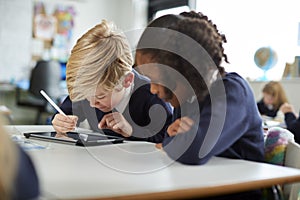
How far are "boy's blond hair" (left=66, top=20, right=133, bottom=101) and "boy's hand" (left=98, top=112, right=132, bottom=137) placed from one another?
10cm

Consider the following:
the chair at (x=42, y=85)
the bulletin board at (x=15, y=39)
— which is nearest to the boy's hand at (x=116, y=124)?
the chair at (x=42, y=85)

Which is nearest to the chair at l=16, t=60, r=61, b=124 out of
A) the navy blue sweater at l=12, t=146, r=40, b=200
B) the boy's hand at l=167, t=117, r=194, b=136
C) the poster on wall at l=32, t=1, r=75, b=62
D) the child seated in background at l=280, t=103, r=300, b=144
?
the poster on wall at l=32, t=1, r=75, b=62

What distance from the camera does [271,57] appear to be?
402 centimetres

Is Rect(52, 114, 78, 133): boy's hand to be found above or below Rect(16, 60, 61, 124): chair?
above

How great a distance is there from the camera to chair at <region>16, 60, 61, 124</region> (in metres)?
5.14

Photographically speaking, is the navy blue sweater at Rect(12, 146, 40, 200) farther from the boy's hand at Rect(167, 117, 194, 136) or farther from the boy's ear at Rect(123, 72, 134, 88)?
the boy's ear at Rect(123, 72, 134, 88)

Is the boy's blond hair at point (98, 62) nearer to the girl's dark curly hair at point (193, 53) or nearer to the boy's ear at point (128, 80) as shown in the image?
the boy's ear at point (128, 80)

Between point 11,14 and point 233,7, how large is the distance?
277 cm

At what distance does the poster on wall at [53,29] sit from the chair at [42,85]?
0.51 metres

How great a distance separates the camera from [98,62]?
58.2 inches

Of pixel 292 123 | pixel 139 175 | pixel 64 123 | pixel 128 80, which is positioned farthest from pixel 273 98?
pixel 139 175

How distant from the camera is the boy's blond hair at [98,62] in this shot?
58.2 inches

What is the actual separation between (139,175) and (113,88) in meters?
0.66

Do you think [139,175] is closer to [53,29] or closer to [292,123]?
[292,123]
